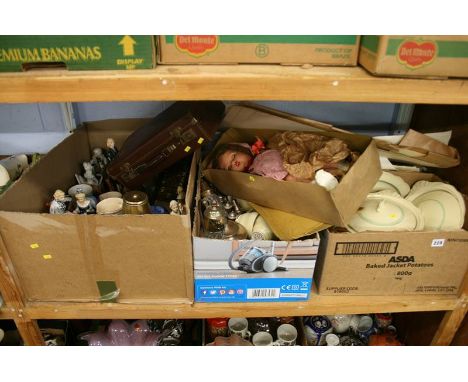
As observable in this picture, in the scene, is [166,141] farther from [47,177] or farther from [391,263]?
[391,263]

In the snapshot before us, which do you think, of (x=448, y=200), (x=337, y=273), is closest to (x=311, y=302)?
(x=337, y=273)

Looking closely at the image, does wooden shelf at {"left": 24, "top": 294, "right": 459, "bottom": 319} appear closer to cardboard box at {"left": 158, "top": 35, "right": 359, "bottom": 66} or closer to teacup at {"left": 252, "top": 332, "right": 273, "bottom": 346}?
teacup at {"left": 252, "top": 332, "right": 273, "bottom": 346}

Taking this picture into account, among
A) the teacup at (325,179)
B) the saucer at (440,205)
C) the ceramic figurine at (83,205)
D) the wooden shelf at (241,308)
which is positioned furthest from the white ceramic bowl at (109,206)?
the saucer at (440,205)

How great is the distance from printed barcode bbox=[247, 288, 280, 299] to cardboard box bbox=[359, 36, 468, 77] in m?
0.56

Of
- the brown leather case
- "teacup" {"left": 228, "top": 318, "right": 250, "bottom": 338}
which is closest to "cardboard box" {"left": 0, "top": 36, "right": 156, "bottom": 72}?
the brown leather case

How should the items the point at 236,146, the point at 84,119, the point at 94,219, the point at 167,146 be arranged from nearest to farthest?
the point at 94,219 < the point at 167,146 < the point at 236,146 < the point at 84,119

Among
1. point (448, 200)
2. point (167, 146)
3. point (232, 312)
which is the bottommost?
point (232, 312)

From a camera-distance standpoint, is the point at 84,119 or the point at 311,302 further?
the point at 84,119

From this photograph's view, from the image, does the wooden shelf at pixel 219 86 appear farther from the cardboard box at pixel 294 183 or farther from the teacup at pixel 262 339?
the teacup at pixel 262 339

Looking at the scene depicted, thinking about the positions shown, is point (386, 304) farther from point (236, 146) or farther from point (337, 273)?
point (236, 146)

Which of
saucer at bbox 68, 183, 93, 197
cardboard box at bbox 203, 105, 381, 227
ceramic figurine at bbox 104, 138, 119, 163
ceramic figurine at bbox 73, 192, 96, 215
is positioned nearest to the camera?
cardboard box at bbox 203, 105, 381, 227

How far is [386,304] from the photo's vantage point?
0.96m

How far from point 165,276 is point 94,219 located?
8.6 inches

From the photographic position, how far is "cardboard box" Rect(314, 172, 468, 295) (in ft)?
2.82
